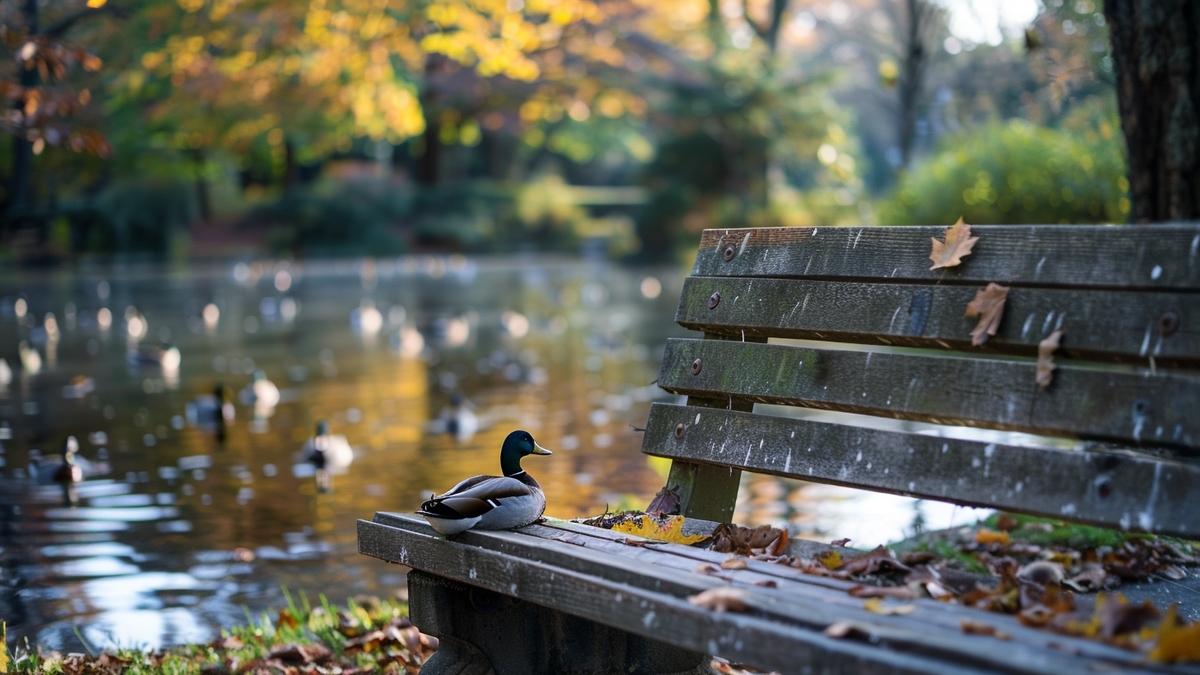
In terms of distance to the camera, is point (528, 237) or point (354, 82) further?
point (528, 237)

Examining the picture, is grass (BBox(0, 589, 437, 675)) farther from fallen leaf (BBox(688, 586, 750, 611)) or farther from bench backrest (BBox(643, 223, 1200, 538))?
fallen leaf (BBox(688, 586, 750, 611))

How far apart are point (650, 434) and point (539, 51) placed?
3773 centimetres

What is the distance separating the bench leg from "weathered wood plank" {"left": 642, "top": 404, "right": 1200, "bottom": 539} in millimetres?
655

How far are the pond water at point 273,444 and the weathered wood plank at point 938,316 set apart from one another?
0.77 metres

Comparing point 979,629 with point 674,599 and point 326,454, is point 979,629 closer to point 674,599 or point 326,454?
point 674,599

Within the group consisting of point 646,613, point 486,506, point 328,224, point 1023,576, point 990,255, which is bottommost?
point 1023,576

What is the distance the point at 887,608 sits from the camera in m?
2.42

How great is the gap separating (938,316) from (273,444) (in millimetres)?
8445

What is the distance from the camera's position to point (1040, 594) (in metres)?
2.81

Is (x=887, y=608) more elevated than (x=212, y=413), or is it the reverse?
(x=887, y=608)

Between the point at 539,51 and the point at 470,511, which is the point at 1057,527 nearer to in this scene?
the point at 470,511

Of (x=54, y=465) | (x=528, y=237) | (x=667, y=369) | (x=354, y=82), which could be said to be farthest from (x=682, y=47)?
(x=667, y=369)

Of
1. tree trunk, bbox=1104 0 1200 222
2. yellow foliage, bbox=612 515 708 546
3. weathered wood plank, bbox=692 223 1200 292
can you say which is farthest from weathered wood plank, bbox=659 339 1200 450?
tree trunk, bbox=1104 0 1200 222

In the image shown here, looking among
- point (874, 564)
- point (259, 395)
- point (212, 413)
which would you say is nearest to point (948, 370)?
point (874, 564)
